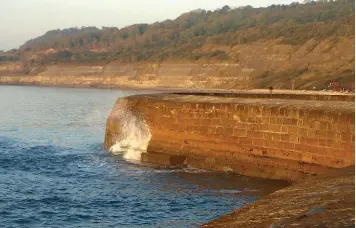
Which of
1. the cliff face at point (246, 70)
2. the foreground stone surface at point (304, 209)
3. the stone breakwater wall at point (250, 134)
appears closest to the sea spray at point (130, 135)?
the stone breakwater wall at point (250, 134)

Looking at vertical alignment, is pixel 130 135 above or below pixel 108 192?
above

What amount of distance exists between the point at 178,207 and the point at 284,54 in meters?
106

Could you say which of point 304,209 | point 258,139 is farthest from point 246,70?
point 304,209

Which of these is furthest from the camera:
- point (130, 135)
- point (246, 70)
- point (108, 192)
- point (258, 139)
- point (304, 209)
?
point (246, 70)

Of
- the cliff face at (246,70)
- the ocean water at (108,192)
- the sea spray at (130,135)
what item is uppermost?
the cliff face at (246,70)

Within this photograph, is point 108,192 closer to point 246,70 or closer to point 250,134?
point 250,134

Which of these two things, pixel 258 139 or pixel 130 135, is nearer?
pixel 258 139

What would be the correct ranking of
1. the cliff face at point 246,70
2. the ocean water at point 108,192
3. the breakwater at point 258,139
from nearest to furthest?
the breakwater at point 258,139 → the ocean water at point 108,192 → the cliff face at point 246,70

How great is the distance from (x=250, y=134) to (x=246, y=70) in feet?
340

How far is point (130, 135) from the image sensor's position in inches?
803

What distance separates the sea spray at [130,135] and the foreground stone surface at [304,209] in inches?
370

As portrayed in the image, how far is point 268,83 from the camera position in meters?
101

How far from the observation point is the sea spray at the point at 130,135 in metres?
19.5

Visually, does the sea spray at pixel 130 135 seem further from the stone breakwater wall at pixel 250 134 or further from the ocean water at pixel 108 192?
the ocean water at pixel 108 192
